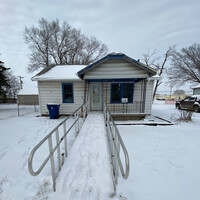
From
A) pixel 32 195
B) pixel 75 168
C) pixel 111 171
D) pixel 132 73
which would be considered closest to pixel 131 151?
pixel 111 171

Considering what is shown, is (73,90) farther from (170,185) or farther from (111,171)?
(170,185)

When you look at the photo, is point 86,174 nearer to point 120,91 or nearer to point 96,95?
point 96,95

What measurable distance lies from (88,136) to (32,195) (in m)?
1.80

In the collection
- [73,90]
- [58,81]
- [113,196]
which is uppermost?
[58,81]

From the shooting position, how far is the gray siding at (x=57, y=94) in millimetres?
6477

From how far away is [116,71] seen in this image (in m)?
5.05

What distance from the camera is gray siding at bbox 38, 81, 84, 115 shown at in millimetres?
6477

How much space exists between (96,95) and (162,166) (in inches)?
197

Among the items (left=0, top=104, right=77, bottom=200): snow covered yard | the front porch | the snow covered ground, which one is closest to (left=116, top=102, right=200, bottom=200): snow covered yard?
the snow covered ground

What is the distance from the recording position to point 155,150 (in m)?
3.03

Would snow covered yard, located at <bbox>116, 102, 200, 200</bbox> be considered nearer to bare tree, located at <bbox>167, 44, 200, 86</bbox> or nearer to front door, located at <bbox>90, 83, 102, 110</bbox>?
front door, located at <bbox>90, 83, 102, 110</bbox>

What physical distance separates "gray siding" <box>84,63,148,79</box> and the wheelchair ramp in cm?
349

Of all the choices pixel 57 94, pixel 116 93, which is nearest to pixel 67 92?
pixel 57 94

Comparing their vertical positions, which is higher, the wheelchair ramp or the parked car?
the parked car
